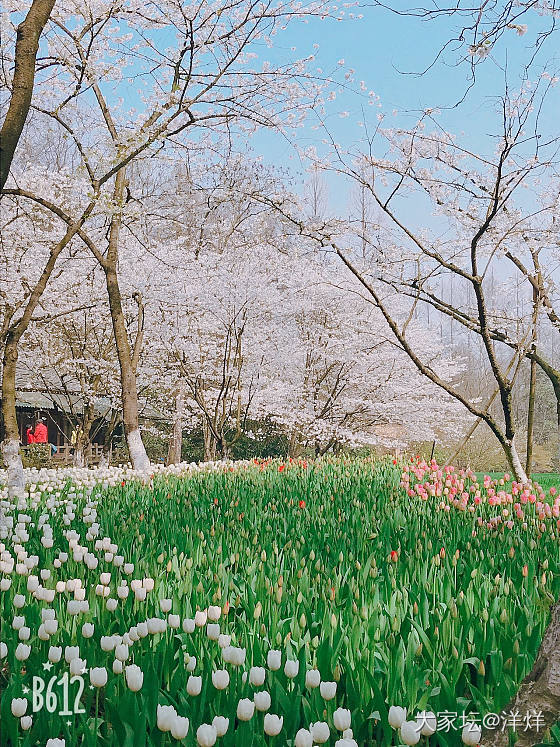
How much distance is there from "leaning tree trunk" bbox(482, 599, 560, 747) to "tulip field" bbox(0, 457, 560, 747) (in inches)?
2.5

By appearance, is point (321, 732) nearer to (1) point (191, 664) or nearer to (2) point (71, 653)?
(1) point (191, 664)

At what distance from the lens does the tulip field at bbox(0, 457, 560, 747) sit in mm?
1965

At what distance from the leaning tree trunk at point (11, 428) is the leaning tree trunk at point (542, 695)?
19.7ft

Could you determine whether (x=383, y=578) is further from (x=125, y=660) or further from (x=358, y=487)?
(x=358, y=487)

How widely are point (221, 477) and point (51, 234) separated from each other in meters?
10.3

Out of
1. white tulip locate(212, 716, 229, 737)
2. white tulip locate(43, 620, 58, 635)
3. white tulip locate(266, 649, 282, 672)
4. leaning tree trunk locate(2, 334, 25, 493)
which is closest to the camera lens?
white tulip locate(212, 716, 229, 737)

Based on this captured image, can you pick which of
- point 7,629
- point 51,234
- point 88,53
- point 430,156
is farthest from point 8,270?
point 7,629

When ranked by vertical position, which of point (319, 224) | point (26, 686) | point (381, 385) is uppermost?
point (319, 224)

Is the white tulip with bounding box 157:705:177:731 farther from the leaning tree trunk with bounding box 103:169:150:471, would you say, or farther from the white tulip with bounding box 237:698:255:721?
the leaning tree trunk with bounding box 103:169:150:471

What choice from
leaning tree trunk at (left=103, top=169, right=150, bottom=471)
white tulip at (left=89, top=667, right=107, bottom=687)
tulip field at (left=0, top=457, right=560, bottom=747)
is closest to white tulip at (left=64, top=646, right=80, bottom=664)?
tulip field at (left=0, top=457, right=560, bottom=747)

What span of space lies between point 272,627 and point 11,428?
209 inches

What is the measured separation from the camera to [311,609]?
291 centimetres

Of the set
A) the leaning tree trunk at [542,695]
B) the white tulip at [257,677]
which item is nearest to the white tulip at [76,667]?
the white tulip at [257,677]

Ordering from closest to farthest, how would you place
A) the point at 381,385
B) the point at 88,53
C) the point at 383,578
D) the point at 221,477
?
the point at 383,578 < the point at 221,477 < the point at 88,53 < the point at 381,385
